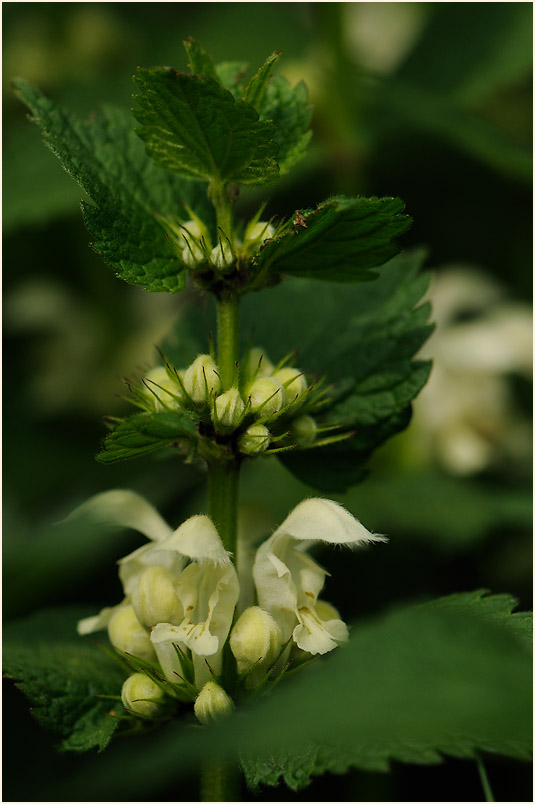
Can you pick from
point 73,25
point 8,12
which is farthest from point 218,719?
point 8,12

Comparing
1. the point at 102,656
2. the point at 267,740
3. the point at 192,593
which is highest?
the point at 267,740

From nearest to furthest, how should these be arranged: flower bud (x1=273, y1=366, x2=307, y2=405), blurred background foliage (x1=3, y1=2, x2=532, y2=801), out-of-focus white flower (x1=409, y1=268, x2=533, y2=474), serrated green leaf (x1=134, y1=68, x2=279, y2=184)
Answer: serrated green leaf (x1=134, y1=68, x2=279, y2=184) → flower bud (x1=273, y1=366, x2=307, y2=405) → blurred background foliage (x1=3, y1=2, x2=532, y2=801) → out-of-focus white flower (x1=409, y1=268, x2=533, y2=474)

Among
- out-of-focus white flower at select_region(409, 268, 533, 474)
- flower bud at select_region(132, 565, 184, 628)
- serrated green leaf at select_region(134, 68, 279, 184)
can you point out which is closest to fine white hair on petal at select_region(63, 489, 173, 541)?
flower bud at select_region(132, 565, 184, 628)

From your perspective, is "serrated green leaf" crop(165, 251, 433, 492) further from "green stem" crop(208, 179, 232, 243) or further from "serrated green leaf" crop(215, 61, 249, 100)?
"serrated green leaf" crop(215, 61, 249, 100)

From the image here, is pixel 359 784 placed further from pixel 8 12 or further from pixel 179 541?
pixel 8 12

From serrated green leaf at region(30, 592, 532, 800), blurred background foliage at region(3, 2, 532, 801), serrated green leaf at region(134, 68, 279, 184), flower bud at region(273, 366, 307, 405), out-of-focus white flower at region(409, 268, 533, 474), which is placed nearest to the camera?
serrated green leaf at region(30, 592, 532, 800)

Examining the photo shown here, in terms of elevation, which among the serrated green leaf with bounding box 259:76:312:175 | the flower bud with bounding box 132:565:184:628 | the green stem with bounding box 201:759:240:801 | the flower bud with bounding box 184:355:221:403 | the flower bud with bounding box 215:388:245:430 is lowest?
the green stem with bounding box 201:759:240:801

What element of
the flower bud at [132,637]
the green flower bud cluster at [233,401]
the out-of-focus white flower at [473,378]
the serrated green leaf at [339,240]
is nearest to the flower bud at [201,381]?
the green flower bud cluster at [233,401]

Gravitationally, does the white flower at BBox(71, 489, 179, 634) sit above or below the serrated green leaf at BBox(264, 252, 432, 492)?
below
